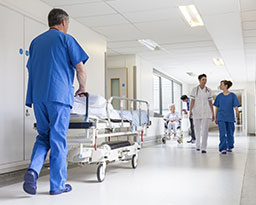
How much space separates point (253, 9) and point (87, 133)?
3.41m

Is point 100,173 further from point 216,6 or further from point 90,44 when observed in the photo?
point 90,44

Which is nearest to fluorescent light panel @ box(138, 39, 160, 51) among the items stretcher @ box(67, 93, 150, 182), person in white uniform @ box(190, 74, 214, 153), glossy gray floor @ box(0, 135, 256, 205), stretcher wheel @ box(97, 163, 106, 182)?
person in white uniform @ box(190, 74, 214, 153)

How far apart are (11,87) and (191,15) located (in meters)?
3.30

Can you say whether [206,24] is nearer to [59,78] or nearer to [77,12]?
[77,12]

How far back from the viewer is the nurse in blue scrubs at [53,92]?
3006 mm

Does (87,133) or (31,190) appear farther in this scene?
(87,133)

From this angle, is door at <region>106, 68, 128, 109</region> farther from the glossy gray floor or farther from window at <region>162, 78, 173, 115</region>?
the glossy gray floor

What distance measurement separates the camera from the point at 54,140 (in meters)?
3.01

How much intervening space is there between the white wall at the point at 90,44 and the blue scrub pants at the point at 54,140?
185 centimetres

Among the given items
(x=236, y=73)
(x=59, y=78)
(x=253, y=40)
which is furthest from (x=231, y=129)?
(x=236, y=73)

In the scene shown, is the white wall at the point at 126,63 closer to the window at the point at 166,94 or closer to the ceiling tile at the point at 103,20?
the ceiling tile at the point at 103,20

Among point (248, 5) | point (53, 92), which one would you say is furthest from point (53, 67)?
point (248, 5)

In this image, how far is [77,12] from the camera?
5.23m

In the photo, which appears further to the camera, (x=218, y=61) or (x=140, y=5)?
(x=218, y=61)
